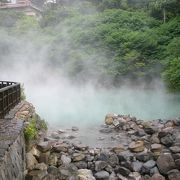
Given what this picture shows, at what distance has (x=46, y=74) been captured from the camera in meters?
31.6

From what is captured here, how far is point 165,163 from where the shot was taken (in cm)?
928

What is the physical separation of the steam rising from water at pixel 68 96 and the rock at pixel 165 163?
674 centimetres

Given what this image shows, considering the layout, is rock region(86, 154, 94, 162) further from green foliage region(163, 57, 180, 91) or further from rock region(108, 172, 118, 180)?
green foliage region(163, 57, 180, 91)

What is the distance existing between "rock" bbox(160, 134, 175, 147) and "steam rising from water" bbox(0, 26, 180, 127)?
17.3 feet

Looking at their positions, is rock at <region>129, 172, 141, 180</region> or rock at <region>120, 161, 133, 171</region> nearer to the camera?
rock at <region>129, 172, 141, 180</region>

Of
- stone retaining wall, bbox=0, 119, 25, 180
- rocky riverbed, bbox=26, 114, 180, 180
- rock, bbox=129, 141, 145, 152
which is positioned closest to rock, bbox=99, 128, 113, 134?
rocky riverbed, bbox=26, 114, 180, 180

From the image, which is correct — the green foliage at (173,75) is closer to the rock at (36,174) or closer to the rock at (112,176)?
the rock at (112,176)

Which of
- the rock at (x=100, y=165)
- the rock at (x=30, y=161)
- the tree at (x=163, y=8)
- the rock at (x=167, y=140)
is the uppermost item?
the tree at (x=163, y=8)

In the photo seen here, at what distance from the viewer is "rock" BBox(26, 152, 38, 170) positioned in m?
8.34

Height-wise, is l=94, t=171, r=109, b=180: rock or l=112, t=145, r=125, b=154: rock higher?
l=112, t=145, r=125, b=154: rock

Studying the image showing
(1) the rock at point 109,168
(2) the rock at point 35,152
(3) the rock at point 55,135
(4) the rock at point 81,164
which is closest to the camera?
(2) the rock at point 35,152

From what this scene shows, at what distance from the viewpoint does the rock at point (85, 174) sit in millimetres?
8719

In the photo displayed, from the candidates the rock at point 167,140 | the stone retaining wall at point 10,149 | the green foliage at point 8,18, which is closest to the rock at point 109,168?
the rock at point 167,140

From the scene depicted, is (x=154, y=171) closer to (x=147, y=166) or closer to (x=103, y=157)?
(x=147, y=166)
